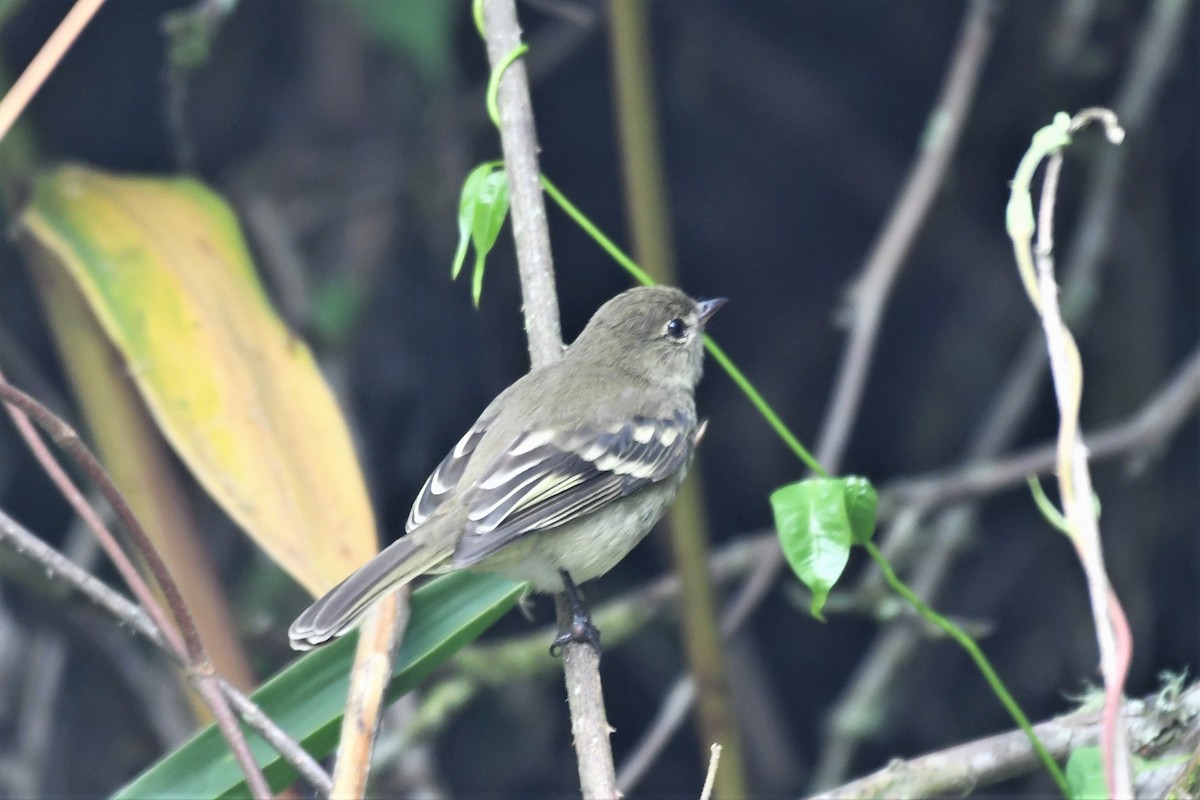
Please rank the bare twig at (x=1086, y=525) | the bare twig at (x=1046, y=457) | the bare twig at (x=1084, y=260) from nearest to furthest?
the bare twig at (x=1086, y=525) < the bare twig at (x=1046, y=457) < the bare twig at (x=1084, y=260)

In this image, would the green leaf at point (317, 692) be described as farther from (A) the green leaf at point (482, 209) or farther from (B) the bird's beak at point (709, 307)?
(B) the bird's beak at point (709, 307)

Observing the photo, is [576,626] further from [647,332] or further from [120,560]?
[647,332]

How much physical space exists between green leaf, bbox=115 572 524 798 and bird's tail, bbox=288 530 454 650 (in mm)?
50

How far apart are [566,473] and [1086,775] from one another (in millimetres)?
1334

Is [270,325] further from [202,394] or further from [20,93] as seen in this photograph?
[20,93]

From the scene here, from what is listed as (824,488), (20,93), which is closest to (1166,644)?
(824,488)

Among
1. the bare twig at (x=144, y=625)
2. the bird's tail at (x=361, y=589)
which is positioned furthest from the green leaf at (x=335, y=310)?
the bare twig at (x=144, y=625)

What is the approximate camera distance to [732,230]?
4.94 m

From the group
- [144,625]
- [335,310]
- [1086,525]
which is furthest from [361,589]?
[335,310]

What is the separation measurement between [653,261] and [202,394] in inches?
43.4

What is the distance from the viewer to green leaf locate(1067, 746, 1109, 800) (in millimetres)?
2059

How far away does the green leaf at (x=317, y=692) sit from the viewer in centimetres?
221

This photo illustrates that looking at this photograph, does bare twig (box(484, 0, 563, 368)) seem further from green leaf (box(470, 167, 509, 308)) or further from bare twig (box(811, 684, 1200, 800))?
bare twig (box(811, 684, 1200, 800))

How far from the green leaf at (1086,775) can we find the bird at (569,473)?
2.96 feet
